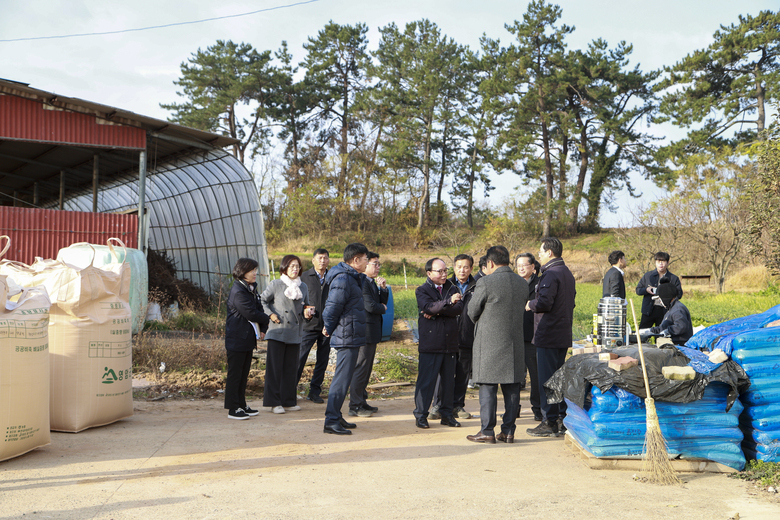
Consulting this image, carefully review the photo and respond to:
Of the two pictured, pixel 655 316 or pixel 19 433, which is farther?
pixel 655 316

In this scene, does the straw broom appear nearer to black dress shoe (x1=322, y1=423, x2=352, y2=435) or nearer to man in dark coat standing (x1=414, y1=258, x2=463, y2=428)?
man in dark coat standing (x1=414, y1=258, x2=463, y2=428)

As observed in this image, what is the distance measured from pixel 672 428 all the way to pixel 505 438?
1.50 m

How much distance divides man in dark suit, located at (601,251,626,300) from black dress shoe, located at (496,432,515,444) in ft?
9.42

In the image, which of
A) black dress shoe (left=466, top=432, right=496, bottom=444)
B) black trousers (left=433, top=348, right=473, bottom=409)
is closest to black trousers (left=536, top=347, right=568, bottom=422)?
black dress shoe (left=466, top=432, right=496, bottom=444)

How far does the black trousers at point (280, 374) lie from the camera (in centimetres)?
659

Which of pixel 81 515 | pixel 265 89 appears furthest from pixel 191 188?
pixel 265 89

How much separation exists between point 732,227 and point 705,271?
4909 mm

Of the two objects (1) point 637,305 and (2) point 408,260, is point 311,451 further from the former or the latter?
(2) point 408,260

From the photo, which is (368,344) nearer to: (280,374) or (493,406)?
(280,374)

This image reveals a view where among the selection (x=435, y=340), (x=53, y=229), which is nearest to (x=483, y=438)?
(x=435, y=340)

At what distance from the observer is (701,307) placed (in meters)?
17.4

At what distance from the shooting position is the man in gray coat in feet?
17.8

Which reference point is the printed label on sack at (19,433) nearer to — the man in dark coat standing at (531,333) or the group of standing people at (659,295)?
the man in dark coat standing at (531,333)

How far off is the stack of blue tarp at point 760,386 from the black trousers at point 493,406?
176 cm
